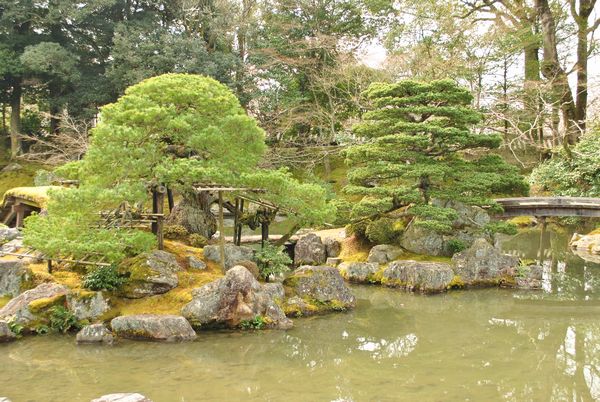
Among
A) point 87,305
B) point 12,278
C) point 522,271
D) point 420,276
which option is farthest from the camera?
point 522,271

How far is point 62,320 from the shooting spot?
944cm

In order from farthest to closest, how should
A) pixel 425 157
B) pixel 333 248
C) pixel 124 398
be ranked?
pixel 333 248, pixel 425 157, pixel 124 398

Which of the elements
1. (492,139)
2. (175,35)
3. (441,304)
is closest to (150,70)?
(175,35)

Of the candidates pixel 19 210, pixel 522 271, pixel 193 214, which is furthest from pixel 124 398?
pixel 19 210

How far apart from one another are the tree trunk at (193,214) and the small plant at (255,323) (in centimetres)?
483

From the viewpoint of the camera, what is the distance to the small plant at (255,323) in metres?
9.70

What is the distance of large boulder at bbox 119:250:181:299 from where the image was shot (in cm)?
1004

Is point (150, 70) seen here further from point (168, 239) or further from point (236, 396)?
point (236, 396)

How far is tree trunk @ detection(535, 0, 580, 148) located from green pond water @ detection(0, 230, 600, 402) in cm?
1338

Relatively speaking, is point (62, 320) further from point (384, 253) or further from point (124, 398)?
point (384, 253)

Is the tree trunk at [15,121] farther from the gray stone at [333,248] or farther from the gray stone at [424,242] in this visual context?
the gray stone at [424,242]

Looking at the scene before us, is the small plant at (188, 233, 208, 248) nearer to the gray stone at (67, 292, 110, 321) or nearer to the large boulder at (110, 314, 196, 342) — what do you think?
the gray stone at (67, 292, 110, 321)

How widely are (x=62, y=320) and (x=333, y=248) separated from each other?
29.9 feet

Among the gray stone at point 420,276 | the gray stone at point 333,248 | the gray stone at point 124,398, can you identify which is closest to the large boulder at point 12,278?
the gray stone at point 124,398
